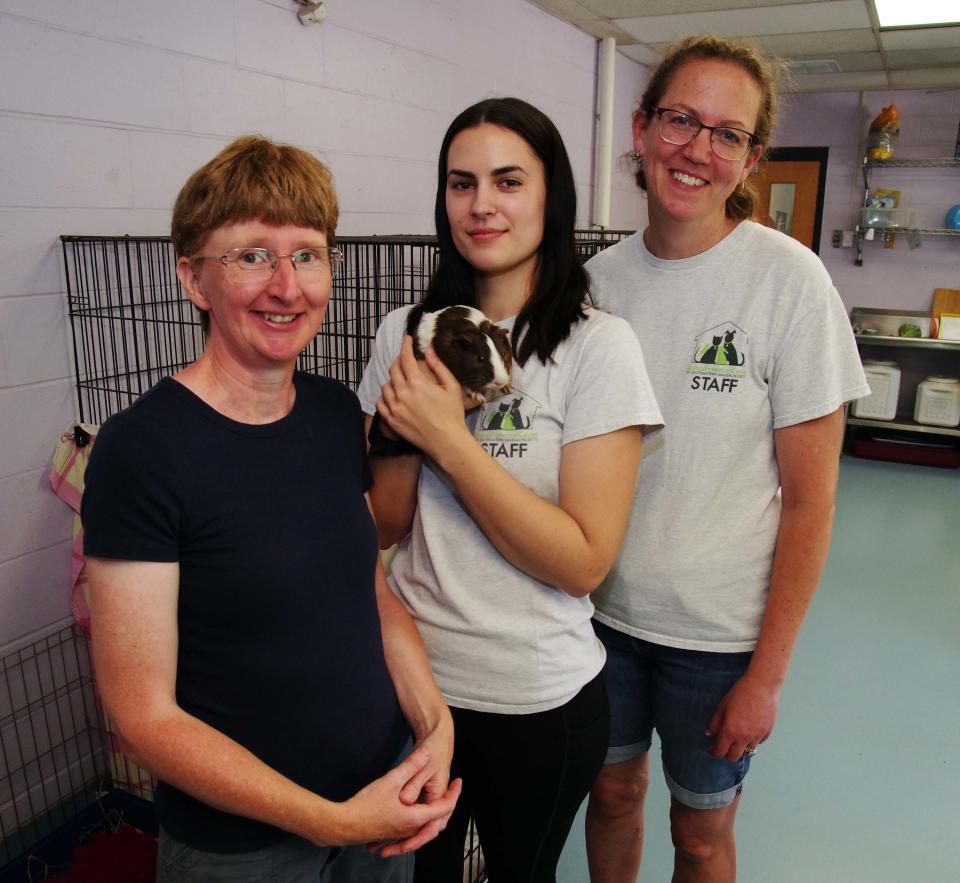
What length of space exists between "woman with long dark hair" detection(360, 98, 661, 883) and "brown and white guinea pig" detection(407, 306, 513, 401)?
0.09 ft

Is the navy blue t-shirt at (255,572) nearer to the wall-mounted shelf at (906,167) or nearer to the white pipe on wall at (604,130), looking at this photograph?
the white pipe on wall at (604,130)

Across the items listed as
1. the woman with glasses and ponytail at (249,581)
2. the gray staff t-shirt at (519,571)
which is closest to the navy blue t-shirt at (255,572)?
the woman with glasses and ponytail at (249,581)

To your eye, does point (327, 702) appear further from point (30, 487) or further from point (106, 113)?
point (106, 113)

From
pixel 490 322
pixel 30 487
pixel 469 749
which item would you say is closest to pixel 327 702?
pixel 469 749

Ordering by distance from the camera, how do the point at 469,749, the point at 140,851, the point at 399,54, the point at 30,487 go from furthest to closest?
the point at 399,54
the point at 30,487
the point at 140,851
the point at 469,749

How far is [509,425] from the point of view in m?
1.11

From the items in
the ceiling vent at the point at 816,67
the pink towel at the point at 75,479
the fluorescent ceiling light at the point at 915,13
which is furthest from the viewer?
the ceiling vent at the point at 816,67

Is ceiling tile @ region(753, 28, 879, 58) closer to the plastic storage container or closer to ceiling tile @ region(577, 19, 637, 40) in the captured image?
ceiling tile @ region(577, 19, 637, 40)

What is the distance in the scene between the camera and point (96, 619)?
32.4 inches

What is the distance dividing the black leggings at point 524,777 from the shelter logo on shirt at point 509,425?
370 millimetres

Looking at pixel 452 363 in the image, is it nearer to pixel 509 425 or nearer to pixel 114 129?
pixel 509 425

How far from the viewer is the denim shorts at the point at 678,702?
1.31 m

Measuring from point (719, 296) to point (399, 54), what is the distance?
252 cm

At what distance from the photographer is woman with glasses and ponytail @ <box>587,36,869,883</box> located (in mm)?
1215
